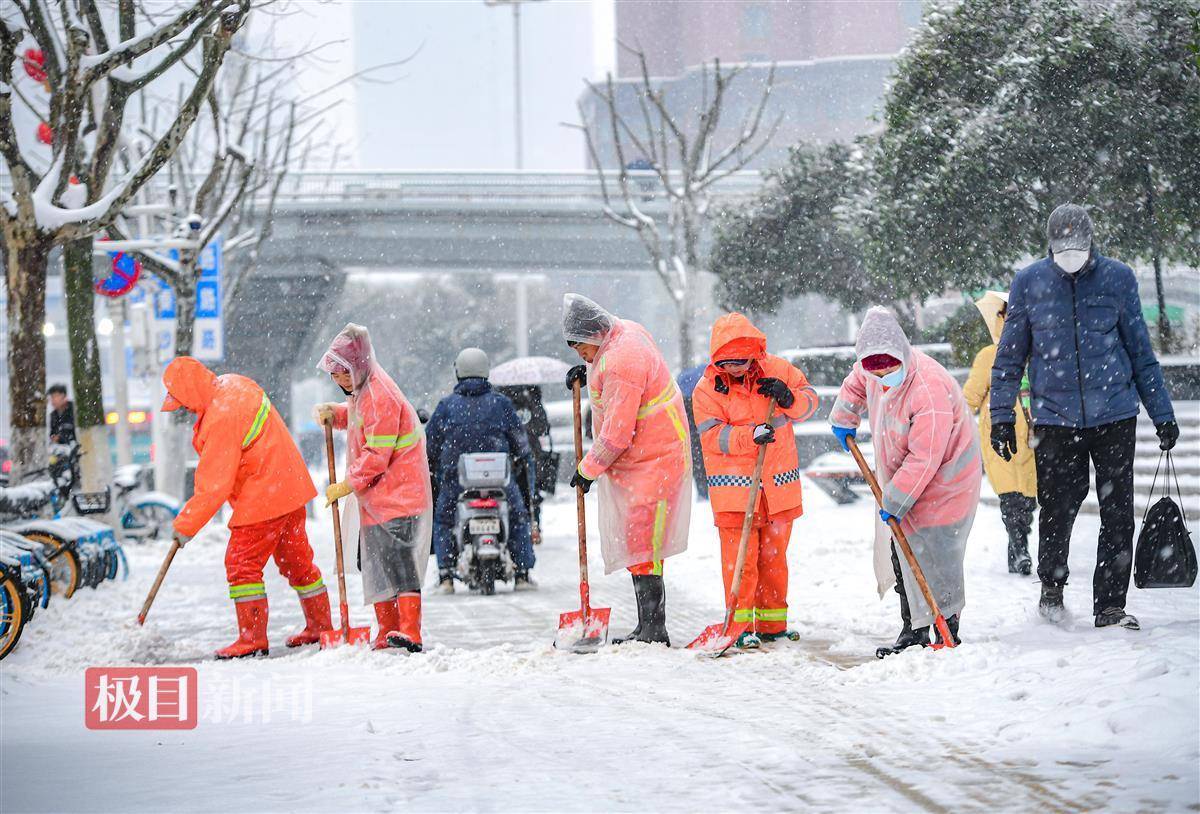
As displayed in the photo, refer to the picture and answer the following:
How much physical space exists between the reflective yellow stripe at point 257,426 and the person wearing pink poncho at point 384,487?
462 mm

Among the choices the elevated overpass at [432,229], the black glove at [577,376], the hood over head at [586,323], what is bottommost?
the black glove at [577,376]

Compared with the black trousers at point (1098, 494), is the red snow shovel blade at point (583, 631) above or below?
below

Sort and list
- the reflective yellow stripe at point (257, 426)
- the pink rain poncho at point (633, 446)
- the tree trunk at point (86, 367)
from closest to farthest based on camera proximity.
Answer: the pink rain poncho at point (633, 446)
the reflective yellow stripe at point (257, 426)
the tree trunk at point (86, 367)

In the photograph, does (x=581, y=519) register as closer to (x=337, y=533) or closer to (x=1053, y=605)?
(x=337, y=533)

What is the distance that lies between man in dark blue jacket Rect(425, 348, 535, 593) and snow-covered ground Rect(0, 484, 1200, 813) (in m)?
2.42

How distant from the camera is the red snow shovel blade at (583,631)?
7.53 metres

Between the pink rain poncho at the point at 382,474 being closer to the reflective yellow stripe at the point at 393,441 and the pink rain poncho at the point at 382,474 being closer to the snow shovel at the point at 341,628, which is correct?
the reflective yellow stripe at the point at 393,441

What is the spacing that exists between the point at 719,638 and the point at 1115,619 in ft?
6.01

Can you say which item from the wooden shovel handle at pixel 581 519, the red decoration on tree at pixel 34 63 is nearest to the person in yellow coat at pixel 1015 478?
the wooden shovel handle at pixel 581 519

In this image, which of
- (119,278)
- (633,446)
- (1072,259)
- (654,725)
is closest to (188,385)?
(633,446)

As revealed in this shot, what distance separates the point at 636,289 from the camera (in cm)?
6469

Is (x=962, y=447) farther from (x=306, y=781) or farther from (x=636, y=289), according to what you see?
(x=636, y=289)

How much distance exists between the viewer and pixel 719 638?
721 centimetres

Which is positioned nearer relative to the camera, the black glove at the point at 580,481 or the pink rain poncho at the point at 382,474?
the black glove at the point at 580,481
